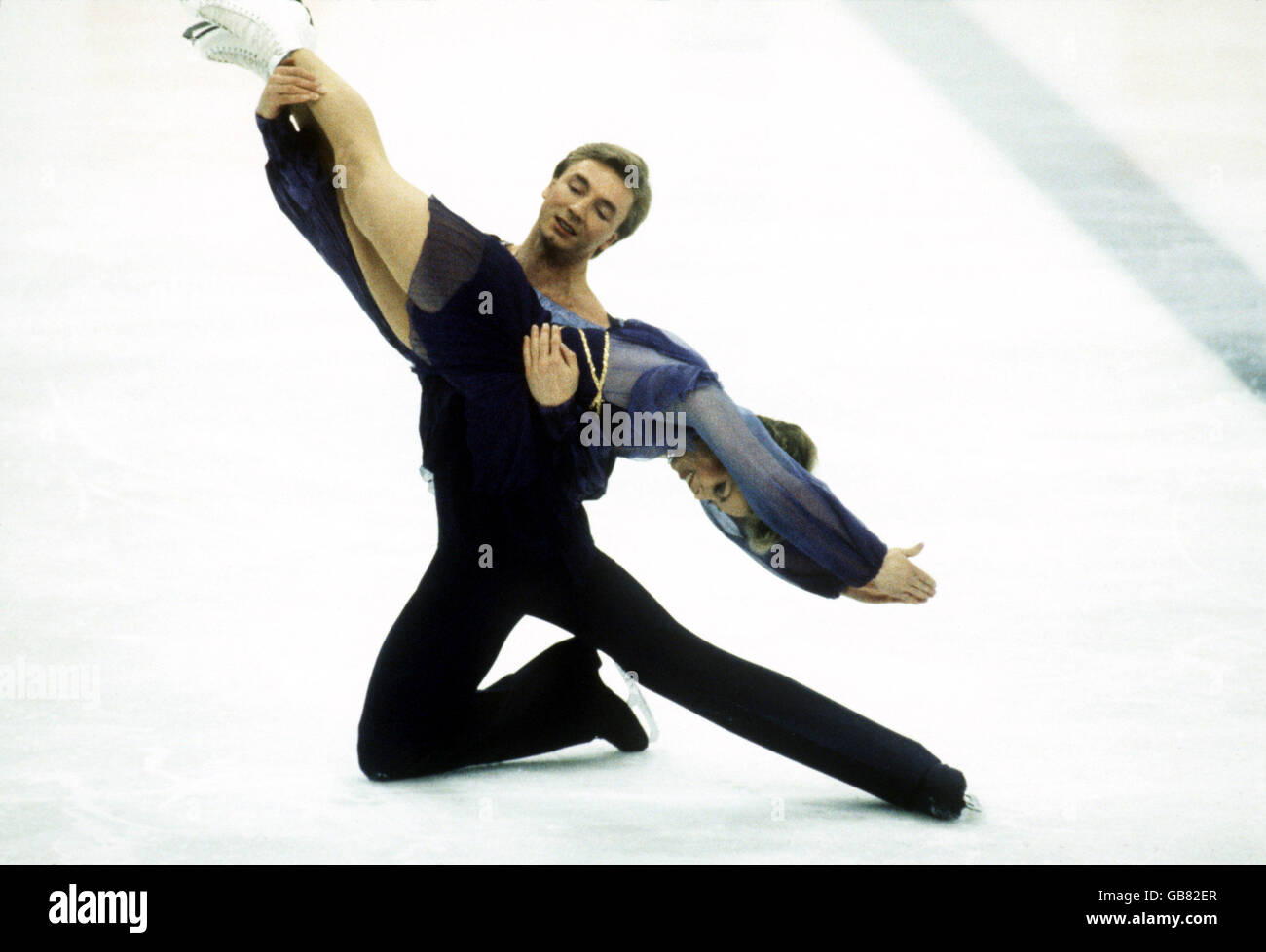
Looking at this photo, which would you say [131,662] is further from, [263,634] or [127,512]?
[127,512]

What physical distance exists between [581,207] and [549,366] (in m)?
0.30

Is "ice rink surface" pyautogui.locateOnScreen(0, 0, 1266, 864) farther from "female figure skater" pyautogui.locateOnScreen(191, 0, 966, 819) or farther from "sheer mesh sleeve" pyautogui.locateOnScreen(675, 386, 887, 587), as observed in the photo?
"sheer mesh sleeve" pyautogui.locateOnScreen(675, 386, 887, 587)

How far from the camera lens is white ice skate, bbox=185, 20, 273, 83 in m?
2.36

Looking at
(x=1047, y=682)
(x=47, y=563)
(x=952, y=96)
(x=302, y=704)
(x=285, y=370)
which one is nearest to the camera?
(x=302, y=704)

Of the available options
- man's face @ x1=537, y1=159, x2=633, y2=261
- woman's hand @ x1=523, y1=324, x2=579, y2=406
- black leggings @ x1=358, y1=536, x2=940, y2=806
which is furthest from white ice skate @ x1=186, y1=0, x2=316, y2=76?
black leggings @ x1=358, y1=536, x2=940, y2=806

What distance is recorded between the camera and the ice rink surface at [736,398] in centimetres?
254

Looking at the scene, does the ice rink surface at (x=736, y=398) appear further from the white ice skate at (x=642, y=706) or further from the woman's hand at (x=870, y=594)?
the woman's hand at (x=870, y=594)

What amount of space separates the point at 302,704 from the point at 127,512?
1194 millimetres

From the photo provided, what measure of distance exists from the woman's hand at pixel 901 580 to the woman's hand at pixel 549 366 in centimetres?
56

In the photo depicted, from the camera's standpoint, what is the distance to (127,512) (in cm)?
396

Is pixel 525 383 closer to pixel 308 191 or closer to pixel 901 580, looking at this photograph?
pixel 308 191

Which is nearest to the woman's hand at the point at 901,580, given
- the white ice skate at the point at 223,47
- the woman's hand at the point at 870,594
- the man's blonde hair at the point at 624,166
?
the woman's hand at the point at 870,594

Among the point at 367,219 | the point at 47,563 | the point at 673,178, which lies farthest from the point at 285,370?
the point at 367,219

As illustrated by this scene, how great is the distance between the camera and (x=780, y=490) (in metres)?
2.30
